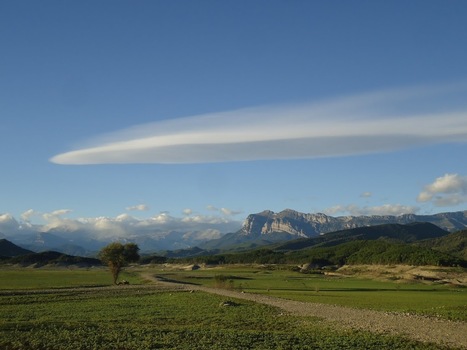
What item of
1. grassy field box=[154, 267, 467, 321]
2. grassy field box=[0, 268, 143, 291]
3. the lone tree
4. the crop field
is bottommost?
the crop field

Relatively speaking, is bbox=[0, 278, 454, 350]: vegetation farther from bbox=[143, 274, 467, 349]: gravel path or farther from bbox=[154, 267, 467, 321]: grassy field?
bbox=[154, 267, 467, 321]: grassy field

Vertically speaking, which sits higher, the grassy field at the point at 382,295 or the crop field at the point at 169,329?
the grassy field at the point at 382,295

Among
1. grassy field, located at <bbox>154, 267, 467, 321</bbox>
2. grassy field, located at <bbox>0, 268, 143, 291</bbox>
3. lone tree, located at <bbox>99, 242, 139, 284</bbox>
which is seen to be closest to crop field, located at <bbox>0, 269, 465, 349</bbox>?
grassy field, located at <bbox>154, 267, 467, 321</bbox>

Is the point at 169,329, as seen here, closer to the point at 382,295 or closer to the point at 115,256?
the point at 382,295

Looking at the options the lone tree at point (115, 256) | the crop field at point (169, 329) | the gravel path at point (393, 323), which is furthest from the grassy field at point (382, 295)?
the lone tree at point (115, 256)

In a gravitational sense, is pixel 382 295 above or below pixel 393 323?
above

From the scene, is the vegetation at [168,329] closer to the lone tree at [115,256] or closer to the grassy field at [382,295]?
the grassy field at [382,295]

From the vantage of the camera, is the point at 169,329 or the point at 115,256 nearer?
the point at 169,329

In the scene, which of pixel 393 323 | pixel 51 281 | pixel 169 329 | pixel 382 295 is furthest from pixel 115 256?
pixel 393 323

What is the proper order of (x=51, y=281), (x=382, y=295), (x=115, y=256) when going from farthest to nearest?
(x=51, y=281), (x=115, y=256), (x=382, y=295)

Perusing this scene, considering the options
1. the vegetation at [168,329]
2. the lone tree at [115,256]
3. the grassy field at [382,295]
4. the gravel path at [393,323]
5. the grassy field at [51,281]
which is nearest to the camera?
the vegetation at [168,329]

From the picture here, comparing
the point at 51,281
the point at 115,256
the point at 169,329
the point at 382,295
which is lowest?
the point at 169,329

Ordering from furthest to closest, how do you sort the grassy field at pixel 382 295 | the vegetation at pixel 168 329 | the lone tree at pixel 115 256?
the lone tree at pixel 115 256
the grassy field at pixel 382 295
the vegetation at pixel 168 329

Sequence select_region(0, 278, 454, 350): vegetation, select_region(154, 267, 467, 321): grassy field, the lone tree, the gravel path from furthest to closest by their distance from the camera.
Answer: the lone tree, select_region(154, 267, 467, 321): grassy field, the gravel path, select_region(0, 278, 454, 350): vegetation
